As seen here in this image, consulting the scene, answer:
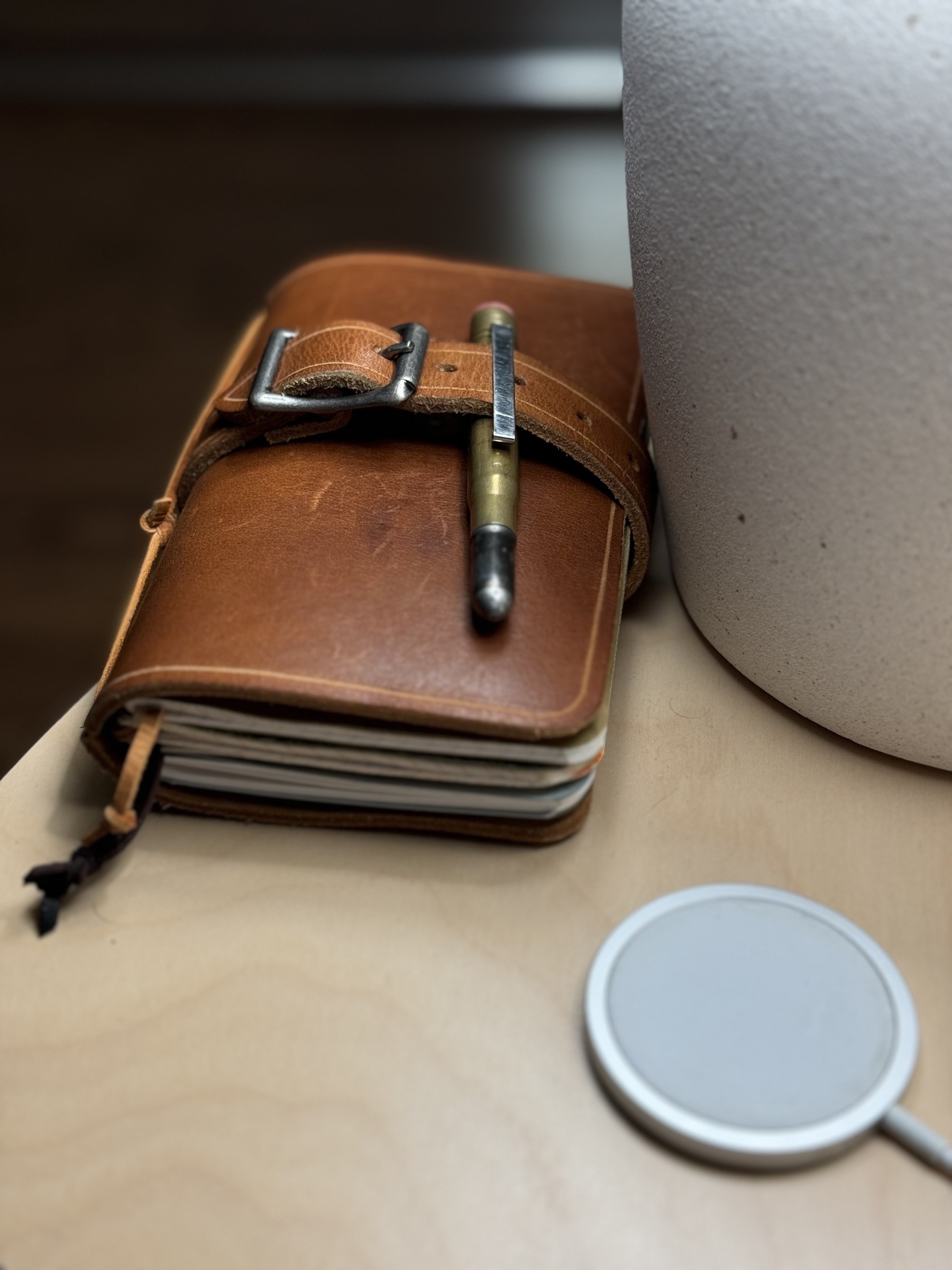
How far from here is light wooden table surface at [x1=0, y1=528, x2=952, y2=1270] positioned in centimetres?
A: 62

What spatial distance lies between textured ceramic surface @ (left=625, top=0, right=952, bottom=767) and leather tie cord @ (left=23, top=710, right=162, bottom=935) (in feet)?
1.21

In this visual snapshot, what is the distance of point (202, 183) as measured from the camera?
2.61 m

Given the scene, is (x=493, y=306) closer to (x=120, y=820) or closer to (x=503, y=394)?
(x=503, y=394)

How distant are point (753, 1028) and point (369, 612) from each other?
1.01ft

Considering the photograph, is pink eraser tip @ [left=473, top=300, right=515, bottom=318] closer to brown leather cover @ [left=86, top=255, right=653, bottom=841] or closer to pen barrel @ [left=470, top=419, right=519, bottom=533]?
brown leather cover @ [left=86, top=255, right=653, bottom=841]

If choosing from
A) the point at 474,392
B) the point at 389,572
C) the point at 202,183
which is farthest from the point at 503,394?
the point at 202,183

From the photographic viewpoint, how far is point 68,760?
843mm

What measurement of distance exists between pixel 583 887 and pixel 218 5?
256cm

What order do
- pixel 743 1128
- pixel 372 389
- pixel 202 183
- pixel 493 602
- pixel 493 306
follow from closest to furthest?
pixel 743 1128, pixel 493 602, pixel 372 389, pixel 493 306, pixel 202 183

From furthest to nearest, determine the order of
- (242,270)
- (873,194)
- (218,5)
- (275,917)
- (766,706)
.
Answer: (218,5) < (242,270) < (766,706) < (275,917) < (873,194)

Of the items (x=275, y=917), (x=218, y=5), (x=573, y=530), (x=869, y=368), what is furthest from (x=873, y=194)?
(x=218, y=5)

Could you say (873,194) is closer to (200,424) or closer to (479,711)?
(479,711)

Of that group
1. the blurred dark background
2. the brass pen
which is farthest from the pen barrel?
the blurred dark background

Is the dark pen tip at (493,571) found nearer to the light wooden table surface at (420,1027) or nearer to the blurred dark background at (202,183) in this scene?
the light wooden table surface at (420,1027)
